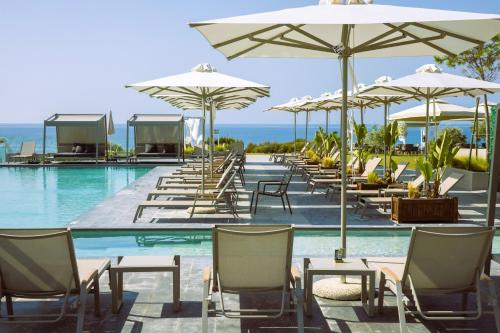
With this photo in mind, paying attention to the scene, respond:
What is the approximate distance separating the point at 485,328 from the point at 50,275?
305 cm

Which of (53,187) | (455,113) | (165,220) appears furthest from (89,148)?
(165,220)

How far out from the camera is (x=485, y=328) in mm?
4234

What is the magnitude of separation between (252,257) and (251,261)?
3cm

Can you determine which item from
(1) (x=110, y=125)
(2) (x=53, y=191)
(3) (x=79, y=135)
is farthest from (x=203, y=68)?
(1) (x=110, y=125)

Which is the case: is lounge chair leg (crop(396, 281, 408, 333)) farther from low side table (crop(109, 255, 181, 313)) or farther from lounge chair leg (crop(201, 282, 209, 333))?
low side table (crop(109, 255, 181, 313))

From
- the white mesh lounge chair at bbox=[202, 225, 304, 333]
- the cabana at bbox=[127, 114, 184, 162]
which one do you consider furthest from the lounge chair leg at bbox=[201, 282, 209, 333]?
the cabana at bbox=[127, 114, 184, 162]

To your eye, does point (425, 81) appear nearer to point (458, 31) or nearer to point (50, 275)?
point (458, 31)

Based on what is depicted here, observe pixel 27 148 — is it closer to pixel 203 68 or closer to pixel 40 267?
pixel 203 68

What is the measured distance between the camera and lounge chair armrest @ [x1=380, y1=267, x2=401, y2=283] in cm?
411

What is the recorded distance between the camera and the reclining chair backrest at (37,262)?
155 inches

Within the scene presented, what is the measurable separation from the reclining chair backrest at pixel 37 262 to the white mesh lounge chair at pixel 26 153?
1976 centimetres

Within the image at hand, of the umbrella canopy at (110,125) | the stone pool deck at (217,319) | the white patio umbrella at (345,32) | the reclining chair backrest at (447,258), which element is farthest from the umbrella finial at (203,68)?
the umbrella canopy at (110,125)

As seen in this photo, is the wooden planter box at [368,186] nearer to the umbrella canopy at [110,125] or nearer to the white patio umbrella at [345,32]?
the white patio umbrella at [345,32]

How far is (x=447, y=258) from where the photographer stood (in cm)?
405
